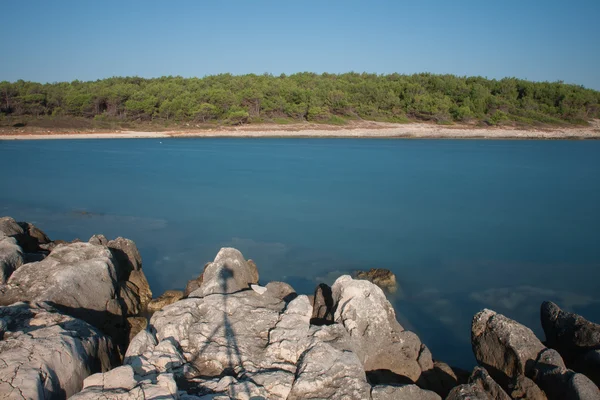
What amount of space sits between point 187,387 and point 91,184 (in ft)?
54.8

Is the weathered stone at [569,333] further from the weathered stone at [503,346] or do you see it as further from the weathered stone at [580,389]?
the weathered stone at [580,389]

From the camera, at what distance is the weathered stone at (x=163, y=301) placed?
6906 millimetres

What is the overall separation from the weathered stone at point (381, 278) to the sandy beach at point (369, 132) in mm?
33997

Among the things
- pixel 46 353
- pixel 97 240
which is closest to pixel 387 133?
pixel 97 240

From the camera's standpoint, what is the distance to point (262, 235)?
38.4 ft

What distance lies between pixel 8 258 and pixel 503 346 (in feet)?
20.1

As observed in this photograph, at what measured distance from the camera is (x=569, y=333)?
201 inches

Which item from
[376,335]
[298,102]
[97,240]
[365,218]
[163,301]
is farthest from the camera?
[298,102]

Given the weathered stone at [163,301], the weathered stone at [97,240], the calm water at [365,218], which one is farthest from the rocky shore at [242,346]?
the calm water at [365,218]

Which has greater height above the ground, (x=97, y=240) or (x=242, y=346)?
(x=97, y=240)

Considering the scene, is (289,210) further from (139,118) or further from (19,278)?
(139,118)

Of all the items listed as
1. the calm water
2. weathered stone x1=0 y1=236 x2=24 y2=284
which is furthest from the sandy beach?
weathered stone x1=0 y1=236 x2=24 y2=284

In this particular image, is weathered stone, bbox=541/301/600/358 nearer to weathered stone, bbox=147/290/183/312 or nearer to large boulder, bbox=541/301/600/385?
large boulder, bbox=541/301/600/385

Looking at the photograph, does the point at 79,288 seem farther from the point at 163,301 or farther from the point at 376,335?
the point at 376,335
